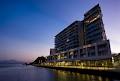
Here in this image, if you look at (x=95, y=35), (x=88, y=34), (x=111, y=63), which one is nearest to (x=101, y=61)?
(x=111, y=63)

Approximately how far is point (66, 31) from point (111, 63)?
10367 centimetres

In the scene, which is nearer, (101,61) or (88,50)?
(101,61)

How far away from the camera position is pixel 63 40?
6959 inches

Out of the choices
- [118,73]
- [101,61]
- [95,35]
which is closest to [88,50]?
[101,61]

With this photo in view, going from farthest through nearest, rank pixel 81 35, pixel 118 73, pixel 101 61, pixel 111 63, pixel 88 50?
pixel 81 35
pixel 88 50
pixel 101 61
pixel 111 63
pixel 118 73

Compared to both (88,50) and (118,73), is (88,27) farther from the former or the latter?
(118,73)

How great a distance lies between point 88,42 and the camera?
12356 centimetres

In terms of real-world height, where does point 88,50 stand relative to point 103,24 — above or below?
below

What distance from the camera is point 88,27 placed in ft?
414

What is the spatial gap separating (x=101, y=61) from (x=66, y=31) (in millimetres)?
96075

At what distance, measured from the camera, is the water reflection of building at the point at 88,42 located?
8001 centimetres

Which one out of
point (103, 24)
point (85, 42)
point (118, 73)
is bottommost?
point (118, 73)

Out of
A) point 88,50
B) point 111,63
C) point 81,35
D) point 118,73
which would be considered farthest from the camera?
point 81,35

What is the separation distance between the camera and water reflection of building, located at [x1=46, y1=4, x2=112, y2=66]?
80.0 metres
